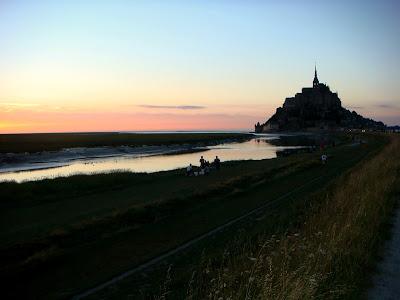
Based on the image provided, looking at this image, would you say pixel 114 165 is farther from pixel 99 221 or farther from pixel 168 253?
pixel 168 253

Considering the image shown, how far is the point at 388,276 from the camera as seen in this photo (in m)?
9.13

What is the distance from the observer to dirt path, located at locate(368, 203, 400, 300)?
8.23 meters

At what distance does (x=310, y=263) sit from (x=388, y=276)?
196 centimetres

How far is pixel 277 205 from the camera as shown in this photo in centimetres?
2014

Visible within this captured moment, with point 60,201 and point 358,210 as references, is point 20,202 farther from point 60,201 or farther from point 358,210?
point 358,210

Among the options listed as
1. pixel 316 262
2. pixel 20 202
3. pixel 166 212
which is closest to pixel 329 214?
pixel 316 262

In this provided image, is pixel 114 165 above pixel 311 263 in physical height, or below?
below

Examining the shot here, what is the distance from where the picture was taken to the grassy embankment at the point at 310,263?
287 inches

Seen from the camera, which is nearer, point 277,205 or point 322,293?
point 322,293

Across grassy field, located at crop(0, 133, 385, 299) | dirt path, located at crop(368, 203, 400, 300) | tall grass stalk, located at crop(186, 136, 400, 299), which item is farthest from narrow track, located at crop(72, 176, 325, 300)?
dirt path, located at crop(368, 203, 400, 300)

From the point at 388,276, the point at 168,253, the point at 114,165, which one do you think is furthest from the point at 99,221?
the point at 114,165

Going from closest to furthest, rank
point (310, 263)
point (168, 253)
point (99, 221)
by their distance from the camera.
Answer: point (310, 263)
point (168, 253)
point (99, 221)

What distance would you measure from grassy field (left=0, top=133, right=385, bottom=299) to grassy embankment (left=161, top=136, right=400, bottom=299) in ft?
6.31

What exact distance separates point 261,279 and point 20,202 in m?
18.9
